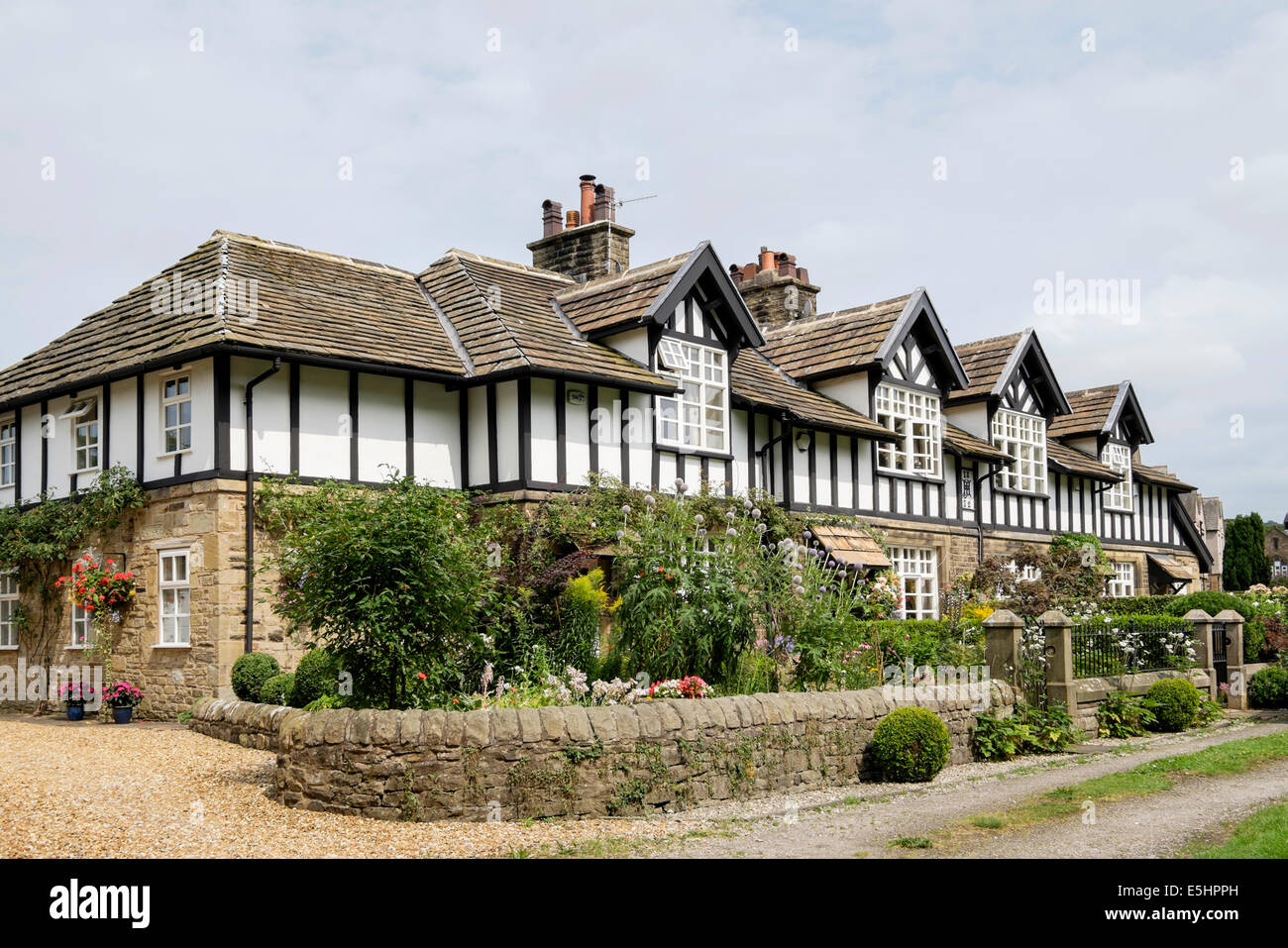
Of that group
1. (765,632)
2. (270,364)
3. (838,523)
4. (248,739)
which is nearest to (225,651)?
(248,739)

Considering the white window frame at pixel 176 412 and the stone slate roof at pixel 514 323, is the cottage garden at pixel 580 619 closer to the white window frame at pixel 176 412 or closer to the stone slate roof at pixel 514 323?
the white window frame at pixel 176 412

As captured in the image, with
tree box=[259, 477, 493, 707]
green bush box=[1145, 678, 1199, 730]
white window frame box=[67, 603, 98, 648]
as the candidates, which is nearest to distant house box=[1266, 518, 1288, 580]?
green bush box=[1145, 678, 1199, 730]

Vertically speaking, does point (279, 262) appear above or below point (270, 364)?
above

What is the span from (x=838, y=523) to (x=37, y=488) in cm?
1322

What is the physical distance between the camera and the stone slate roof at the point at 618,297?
1884cm

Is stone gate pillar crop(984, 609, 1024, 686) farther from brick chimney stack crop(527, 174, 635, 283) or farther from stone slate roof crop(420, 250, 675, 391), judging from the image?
brick chimney stack crop(527, 174, 635, 283)

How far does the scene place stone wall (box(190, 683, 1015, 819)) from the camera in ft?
30.2

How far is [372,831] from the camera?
345 inches

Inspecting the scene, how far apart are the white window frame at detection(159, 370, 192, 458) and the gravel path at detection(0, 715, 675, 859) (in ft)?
17.2

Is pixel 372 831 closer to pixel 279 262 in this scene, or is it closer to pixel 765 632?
pixel 765 632

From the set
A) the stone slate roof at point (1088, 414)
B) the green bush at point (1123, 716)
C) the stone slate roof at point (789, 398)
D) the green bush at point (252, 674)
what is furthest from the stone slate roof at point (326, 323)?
the stone slate roof at point (1088, 414)

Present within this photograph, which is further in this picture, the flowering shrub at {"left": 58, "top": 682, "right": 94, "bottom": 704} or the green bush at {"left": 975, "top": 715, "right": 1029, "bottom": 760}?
the flowering shrub at {"left": 58, "top": 682, "right": 94, "bottom": 704}
